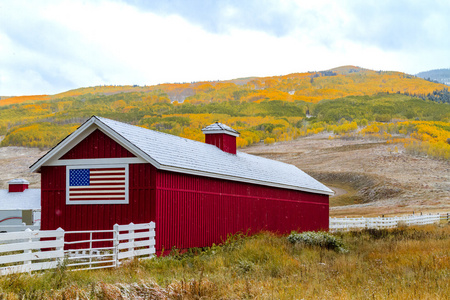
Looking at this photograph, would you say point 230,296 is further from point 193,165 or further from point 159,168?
point 193,165

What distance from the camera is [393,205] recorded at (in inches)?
2564

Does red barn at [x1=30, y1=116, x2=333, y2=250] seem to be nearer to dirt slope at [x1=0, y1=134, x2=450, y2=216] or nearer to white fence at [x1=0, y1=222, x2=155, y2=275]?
white fence at [x1=0, y1=222, x2=155, y2=275]

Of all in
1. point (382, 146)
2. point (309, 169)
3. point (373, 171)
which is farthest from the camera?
point (382, 146)

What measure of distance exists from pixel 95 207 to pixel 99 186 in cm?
73

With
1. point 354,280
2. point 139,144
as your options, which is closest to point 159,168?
point 139,144

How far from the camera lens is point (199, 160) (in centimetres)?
1936

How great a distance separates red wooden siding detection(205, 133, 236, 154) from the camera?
24.7m

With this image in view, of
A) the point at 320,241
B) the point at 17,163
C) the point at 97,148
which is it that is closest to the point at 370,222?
the point at 320,241

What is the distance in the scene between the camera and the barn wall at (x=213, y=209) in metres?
16.5

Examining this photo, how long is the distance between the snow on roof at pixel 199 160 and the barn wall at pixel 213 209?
422 millimetres

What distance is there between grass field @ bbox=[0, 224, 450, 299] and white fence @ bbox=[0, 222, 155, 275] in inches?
22.1

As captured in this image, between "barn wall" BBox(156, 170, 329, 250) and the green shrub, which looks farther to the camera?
the green shrub

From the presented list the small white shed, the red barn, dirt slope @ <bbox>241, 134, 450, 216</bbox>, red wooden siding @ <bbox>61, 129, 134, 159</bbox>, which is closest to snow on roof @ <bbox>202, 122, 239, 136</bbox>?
the red barn

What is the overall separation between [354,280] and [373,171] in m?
81.7
